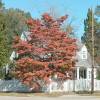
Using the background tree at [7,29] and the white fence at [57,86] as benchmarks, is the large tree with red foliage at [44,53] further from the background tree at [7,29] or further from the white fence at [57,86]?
the background tree at [7,29]

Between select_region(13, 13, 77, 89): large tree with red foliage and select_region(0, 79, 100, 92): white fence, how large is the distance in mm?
1875

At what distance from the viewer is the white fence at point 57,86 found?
160 ft

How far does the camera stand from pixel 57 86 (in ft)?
161

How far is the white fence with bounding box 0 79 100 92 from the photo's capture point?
160 feet

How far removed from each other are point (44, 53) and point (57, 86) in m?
4.66

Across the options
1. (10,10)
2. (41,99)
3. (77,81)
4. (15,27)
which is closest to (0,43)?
(77,81)

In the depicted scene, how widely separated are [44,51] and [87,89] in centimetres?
847

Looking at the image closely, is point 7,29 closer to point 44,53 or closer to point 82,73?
point 82,73

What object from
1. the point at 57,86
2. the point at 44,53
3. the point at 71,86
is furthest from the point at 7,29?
the point at 44,53

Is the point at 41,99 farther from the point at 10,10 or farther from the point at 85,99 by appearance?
the point at 10,10

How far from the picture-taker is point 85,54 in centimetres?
6397

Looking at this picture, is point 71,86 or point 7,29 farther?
point 7,29

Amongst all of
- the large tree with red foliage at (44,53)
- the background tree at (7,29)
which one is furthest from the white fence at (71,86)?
the background tree at (7,29)

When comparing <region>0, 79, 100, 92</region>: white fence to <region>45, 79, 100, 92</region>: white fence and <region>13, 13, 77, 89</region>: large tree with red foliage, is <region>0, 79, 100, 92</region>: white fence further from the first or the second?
<region>13, 13, 77, 89</region>: large tree with red foliage
